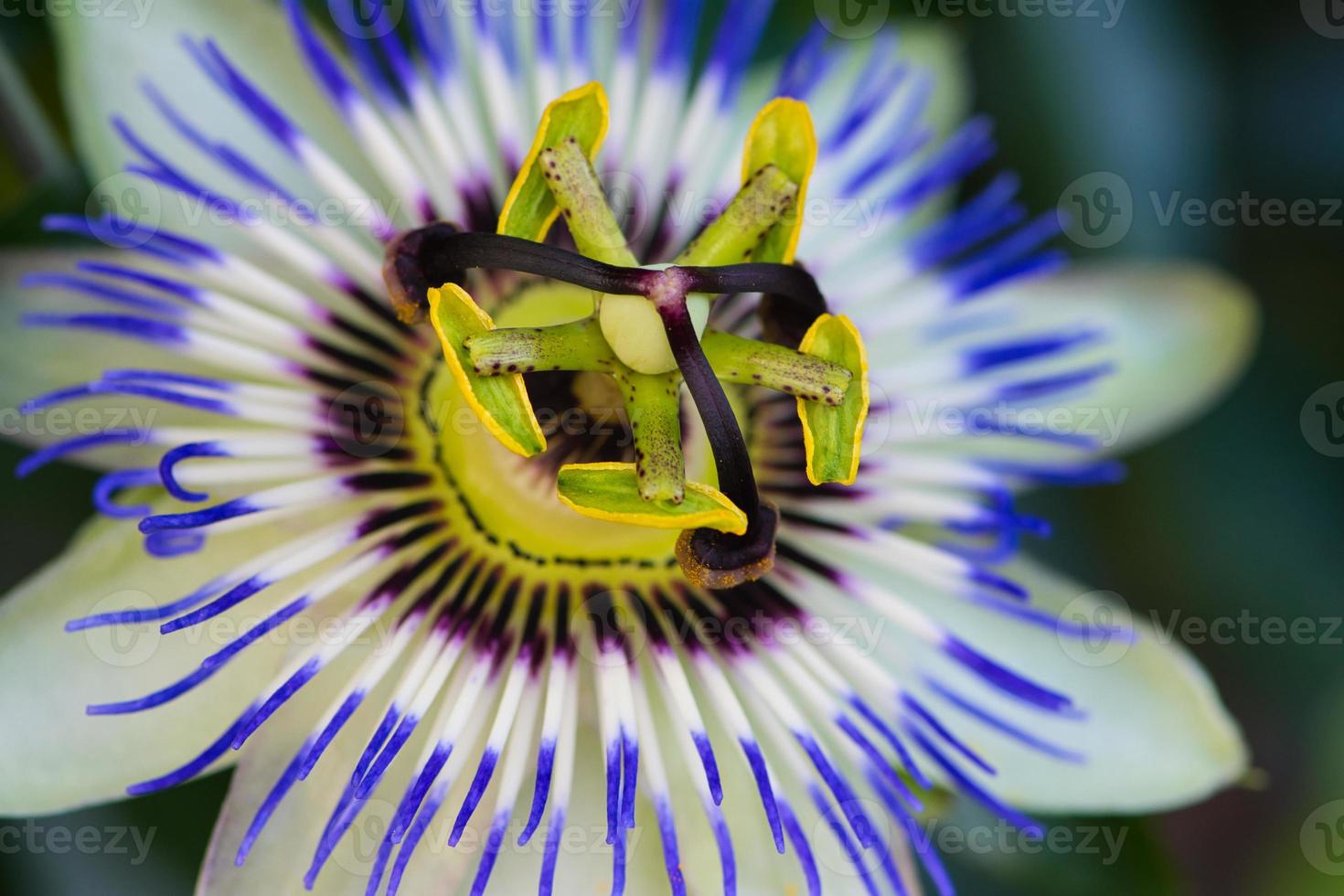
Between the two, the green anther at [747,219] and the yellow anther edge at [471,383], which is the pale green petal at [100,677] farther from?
the green anther at [747,219]

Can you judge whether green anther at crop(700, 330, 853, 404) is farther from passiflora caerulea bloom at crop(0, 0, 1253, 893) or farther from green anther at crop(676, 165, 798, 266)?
green anther at crop(676, 165, 798, 266)

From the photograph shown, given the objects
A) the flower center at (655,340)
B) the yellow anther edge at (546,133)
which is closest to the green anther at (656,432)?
the flower center at (655,340)

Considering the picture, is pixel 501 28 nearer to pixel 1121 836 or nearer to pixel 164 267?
pixel 164 267

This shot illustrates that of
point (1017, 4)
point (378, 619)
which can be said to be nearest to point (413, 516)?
point (378, 619)

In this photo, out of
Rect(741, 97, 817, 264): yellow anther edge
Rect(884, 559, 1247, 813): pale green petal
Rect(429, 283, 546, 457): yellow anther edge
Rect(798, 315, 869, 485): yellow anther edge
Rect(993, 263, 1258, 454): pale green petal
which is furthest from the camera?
Rect(993, 263, 1258, 454): pale green petal

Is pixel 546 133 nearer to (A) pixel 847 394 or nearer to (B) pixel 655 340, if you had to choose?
→ (B) pixel 655 340

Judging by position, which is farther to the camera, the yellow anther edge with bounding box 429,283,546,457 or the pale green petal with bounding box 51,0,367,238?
the pale green petal with bounding box 51,0,367,238

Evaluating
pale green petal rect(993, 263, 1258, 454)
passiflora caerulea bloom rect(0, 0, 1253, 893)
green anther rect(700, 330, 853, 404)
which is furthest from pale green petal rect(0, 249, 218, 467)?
pale green petal rect(993, 263, 1258, 454)
